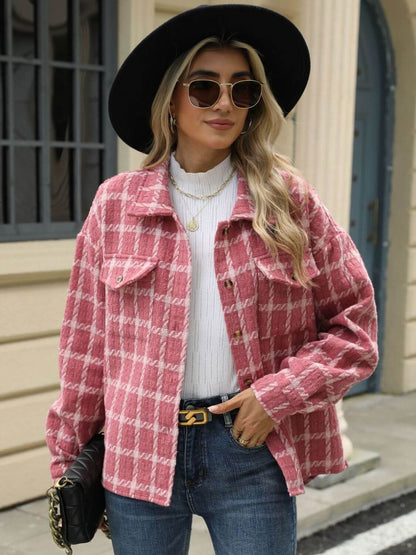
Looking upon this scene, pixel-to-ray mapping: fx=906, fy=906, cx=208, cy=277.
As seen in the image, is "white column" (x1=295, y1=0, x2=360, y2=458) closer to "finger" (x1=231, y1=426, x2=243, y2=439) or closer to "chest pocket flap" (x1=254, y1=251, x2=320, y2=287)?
"chest pocket flap" (x1=254, y1=251, x2=320, y2=287)

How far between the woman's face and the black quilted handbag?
838mm

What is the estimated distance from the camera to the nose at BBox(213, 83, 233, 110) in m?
2.17

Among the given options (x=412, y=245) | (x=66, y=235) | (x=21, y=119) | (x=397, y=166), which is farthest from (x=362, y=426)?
(x=21, y=119)

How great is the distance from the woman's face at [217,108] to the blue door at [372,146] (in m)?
4.90

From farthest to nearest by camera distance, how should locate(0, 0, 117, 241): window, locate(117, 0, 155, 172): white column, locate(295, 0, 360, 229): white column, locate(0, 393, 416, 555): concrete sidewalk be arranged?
locate(117, 0, 155, 172): white column < locate(295, 0, 360, 229): white column < locate(0, 0, 117, 241): window < locate(0, 393, 416, 555): concrete sidewalk

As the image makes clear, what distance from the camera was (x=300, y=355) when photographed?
2162mm

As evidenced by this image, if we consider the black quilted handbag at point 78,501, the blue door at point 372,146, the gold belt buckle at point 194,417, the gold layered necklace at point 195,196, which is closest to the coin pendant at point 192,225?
the gold layered necklace at point 195,196

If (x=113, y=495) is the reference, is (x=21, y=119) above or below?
above

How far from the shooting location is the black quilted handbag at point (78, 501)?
2.16 meters

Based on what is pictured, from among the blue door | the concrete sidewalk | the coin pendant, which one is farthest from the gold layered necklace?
the blue door

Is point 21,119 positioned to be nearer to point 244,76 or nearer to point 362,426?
point 244,76

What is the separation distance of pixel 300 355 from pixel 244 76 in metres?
0.69

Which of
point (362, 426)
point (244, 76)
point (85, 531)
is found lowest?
point (362, 426)

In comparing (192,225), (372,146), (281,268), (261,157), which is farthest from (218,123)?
(372,146)
